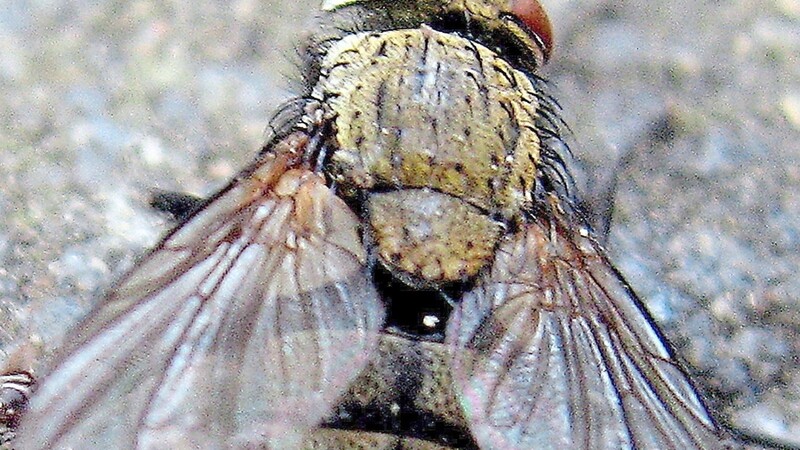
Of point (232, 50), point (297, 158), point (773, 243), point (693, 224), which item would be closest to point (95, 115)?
point (232, 50)

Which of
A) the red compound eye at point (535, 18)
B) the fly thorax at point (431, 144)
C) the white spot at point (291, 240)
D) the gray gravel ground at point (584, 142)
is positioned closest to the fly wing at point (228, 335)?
the white spot at point (291, 240)

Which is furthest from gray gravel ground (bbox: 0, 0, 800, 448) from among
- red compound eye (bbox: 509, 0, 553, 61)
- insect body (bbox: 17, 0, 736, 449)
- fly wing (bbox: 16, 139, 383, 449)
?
fly wing (bbox: 16, 139, 383, 449)

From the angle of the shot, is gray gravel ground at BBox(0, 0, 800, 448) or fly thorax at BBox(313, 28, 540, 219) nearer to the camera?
fly thorax at BBox(313, 28, 540, 219)

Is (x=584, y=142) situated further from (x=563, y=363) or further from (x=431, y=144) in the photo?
(x=563, y=363)

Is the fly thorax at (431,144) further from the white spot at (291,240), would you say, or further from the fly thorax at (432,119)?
the white spot at (291,240)

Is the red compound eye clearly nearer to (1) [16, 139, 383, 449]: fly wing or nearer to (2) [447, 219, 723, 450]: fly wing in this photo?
(2) [447, 219, 723, 450]: fly wing

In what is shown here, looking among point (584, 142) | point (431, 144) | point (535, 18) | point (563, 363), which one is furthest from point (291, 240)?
point (584, 142)
